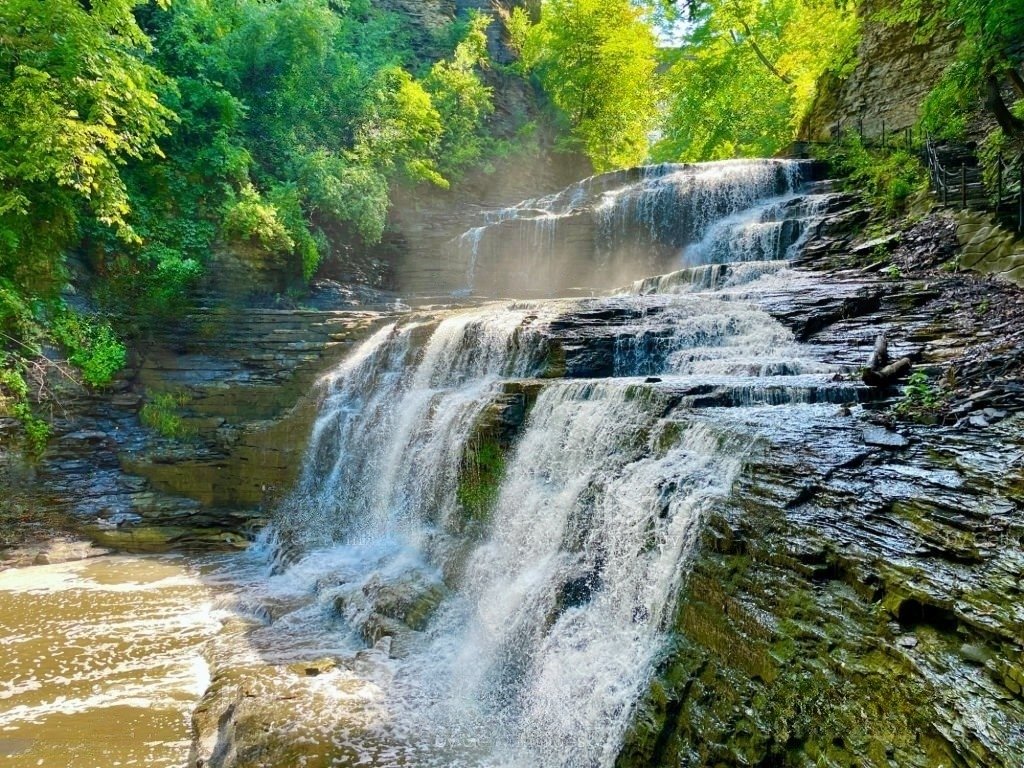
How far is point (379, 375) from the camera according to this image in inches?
491

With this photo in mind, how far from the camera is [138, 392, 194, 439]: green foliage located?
40.4ft

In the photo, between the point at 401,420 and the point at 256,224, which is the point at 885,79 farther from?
the point at 256,224

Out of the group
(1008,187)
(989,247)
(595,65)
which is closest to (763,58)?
(595,65)

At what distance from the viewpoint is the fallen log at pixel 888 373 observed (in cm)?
609

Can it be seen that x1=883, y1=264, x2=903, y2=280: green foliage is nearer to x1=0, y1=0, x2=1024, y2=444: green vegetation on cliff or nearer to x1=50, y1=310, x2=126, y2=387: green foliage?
x1=0, y1=0, x2=1024, y2=444: green vegetation on cliff

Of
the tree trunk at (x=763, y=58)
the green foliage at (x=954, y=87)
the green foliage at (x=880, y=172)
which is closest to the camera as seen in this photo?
the green foliage at (x=954, y=87)

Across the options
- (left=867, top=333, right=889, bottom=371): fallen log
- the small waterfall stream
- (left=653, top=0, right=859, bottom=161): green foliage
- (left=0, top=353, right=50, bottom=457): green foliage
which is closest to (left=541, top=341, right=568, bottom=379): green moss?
the small waterfall stream

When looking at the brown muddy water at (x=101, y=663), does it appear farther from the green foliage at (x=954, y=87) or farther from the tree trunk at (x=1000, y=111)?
the tree trunk at (x=1000, y=111)

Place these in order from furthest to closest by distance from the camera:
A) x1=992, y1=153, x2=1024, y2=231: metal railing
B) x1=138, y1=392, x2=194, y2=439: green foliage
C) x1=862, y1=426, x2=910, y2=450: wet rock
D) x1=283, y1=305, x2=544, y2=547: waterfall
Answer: x1=138, y1=392, x2=194, y2=439: green foliage, x1=283, y1=305, x2=544, y2=547: waterfall, x1=992, y1=153, x2=1024, y2=231: metal railing, x1=862, y1=426, x2=910, y2=450: wet rock

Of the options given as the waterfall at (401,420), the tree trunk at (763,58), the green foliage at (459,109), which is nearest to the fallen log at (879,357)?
the waterfall at (401,420)

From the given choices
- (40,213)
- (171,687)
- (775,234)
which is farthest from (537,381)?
(40,213)

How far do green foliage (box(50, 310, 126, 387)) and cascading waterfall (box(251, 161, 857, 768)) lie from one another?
4.40 m

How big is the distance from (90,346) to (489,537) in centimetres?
1001

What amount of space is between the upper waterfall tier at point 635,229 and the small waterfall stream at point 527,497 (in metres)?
0.23
